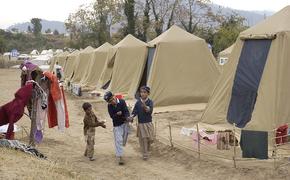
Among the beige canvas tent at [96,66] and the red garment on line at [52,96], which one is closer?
the red garment on line at [52,96]

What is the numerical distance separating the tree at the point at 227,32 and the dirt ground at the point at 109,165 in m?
27.5

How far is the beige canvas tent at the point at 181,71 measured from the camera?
1447 cm

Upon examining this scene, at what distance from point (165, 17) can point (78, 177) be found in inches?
1322

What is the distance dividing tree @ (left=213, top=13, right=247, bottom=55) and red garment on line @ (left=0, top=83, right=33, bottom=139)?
29438 mm

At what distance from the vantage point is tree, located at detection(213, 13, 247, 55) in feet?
120

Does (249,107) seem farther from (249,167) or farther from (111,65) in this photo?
(111,65)

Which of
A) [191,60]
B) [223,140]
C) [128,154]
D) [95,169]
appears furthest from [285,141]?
[191,60]

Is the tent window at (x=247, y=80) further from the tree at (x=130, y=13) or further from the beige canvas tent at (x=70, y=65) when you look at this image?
the tree at (x=130, y=13)

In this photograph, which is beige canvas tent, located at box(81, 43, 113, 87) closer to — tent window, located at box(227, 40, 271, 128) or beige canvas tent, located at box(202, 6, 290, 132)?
beige canvas tent, located at box(202, 6, 290, 132)

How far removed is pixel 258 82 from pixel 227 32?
27.8m

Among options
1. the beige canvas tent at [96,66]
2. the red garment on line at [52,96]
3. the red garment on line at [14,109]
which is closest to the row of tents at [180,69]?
the red garment on line at [52,96]

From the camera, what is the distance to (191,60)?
48.7 feet

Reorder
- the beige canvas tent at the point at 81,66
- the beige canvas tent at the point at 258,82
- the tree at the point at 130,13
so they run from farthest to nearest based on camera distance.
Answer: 1. the tree at the point at 130,13
2. the beige canvas tent at the point at 81,66
3. the beige canvas tent at the point at 258,82

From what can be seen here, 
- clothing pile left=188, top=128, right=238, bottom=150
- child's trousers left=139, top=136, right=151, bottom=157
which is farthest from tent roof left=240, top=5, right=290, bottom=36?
child's trousers left=139, top=136, right=151, bottom=157
